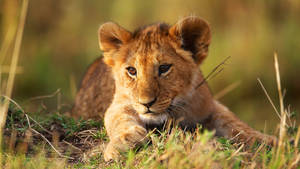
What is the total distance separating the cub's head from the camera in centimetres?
449

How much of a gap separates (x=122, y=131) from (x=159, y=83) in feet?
1.91

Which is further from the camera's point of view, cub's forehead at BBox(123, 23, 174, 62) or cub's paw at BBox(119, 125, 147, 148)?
cub's forehead at BBox(123, 23, 174, 62)

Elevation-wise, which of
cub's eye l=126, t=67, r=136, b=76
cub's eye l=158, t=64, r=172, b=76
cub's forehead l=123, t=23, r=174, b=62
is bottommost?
cub's eye l=126, t=67, r=136, b=76

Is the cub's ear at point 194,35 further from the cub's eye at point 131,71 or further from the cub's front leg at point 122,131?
the cub's front leg at point 122,131

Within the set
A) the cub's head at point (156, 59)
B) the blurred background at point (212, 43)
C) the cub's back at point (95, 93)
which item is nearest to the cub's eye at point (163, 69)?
the cub's head at point (156, 59)

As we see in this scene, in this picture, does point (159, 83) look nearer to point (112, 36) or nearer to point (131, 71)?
point (131, 71)

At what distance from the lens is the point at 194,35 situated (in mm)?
5023

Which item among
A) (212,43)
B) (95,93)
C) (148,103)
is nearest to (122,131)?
(148,103)

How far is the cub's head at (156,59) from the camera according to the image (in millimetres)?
4492

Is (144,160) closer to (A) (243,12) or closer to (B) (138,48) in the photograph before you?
(B) (138,48)

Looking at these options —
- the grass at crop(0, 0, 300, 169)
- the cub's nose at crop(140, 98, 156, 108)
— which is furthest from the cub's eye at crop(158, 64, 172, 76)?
the grass at crop(0, 0, 300, 169)

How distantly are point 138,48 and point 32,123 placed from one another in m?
1.33

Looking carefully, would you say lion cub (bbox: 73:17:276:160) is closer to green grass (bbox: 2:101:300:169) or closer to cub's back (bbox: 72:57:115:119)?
green grass (bbox: 2:101:300:169)

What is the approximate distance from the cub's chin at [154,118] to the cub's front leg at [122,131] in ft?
0.26
